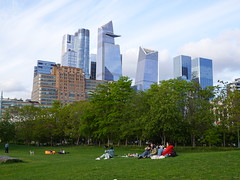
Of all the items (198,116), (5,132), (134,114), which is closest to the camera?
(198,116)

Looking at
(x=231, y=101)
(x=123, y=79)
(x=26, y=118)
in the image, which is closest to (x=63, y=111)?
(x=26, y=118)

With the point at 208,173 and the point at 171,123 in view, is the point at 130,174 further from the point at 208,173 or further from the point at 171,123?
the point at 171,123

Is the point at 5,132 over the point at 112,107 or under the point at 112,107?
under

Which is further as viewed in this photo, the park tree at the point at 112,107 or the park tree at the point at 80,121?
the park tree at the point at 80,121

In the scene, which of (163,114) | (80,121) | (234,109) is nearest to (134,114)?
(163,114)

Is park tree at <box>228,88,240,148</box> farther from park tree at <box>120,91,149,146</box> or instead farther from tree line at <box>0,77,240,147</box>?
park tree at <box>120,91,149,146</box>

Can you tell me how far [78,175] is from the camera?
16.6 meters

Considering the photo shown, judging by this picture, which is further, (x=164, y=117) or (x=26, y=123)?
(x=26, y=123)

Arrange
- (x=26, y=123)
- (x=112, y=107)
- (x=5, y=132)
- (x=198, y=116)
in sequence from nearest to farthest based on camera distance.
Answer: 1. (x=198, y=116)
2. (x=112, y=107)
3. (x=5, y=132)
4. (x=26, y=123)

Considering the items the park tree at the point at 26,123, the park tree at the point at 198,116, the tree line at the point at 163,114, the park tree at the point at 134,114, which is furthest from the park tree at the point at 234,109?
the park tree at the point at 26,123

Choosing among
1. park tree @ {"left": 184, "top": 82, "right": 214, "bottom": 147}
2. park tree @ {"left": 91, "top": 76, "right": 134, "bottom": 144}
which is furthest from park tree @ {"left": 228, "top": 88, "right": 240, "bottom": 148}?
park tree @ {"left": 91, "top": 76, "right": 134, "bottom": 144}

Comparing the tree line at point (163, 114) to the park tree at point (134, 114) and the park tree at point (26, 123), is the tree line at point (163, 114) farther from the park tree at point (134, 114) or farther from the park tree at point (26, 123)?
the park tree at point (26, 123)

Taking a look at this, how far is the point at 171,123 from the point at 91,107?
73.8ft

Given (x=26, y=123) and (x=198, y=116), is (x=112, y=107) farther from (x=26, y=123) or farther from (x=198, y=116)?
(x=26, y=123)
